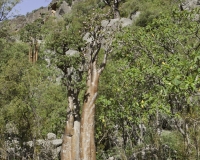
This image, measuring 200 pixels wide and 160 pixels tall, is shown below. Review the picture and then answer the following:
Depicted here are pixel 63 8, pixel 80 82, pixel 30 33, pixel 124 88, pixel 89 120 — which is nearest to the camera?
pixel 89 120

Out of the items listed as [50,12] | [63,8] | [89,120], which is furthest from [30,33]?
[89,120]

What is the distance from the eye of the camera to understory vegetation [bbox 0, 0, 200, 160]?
902 centimetres

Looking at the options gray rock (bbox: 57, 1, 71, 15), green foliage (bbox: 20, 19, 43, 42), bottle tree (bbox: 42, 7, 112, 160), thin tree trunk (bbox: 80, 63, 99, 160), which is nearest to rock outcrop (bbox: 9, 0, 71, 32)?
gray rock (bbox: 57, 1, 71, 15)

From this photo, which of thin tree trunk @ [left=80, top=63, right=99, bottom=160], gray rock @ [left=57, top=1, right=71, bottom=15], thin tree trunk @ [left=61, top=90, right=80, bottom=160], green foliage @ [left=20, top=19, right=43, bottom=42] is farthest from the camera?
gray rock @ [left=57, top=1, right=71, bottom=15]

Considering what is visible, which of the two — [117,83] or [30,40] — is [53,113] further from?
[30,40]

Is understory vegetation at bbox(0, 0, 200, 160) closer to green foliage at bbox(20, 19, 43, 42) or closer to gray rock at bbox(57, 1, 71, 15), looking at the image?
green foliage at bbox(20, 19, 43, 42)

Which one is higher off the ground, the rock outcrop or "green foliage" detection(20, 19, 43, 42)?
the rock outcrop

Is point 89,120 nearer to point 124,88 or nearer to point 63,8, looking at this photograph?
point 124,88

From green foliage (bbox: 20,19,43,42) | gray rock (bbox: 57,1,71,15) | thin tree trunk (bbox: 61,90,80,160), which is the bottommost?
thin tree trunk (bbox: 61,90,80,160)

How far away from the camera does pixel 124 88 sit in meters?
10.6

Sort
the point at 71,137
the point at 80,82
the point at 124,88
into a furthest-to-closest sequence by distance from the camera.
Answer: the point at 124,88, the point at 80,82, the point at 71,137

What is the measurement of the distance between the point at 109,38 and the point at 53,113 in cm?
749

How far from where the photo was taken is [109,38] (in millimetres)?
10844

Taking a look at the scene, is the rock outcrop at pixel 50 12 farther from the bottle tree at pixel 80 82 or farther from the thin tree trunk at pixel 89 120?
the thin tree trunk at pixel 89 120
